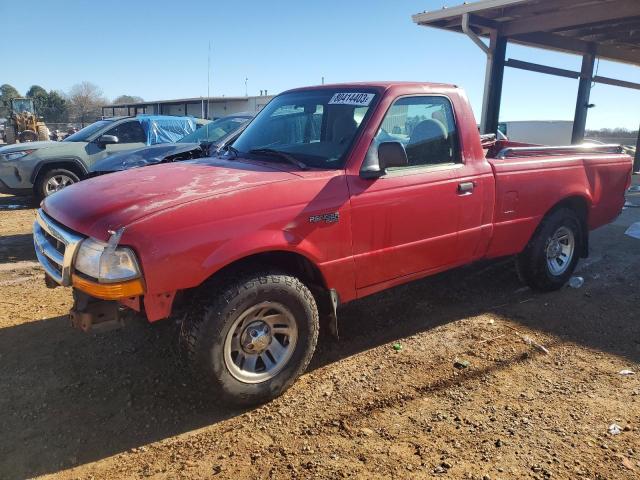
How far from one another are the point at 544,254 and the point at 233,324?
341 centimetres

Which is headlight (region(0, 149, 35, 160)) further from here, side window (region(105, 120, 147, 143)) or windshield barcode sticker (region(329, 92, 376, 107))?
windshield barcode sticker (region(329, 92, 376, 107))

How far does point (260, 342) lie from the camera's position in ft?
9.96

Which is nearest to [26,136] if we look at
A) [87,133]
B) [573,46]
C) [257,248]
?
[87,133]

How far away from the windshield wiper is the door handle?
4.33ft

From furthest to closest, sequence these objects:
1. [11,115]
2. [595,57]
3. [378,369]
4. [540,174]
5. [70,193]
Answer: [11,115] < [595,57] < [540,174] < [378,369] < [70,193]

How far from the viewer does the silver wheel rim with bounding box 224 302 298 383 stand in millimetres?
2947

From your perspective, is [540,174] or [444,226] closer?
[444,226]

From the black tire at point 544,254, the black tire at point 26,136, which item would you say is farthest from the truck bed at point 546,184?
the black tire at point 26,136

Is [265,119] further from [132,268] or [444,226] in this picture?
[132,268]

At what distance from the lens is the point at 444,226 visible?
3.86 metres

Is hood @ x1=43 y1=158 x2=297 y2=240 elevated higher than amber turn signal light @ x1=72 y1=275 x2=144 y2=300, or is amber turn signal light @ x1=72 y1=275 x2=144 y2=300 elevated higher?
hood @ x1=43 y1=158 x2=297 y2=240

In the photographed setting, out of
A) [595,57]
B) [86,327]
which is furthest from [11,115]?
[86,327]

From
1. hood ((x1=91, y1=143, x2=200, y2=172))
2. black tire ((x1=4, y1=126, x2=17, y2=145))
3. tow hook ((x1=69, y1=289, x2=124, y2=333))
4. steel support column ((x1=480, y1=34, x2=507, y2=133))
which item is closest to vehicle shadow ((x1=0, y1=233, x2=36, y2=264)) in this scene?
hood ((x1=91, y1=143, x2=200, y2=172))

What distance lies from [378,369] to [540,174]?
249 centimetres
